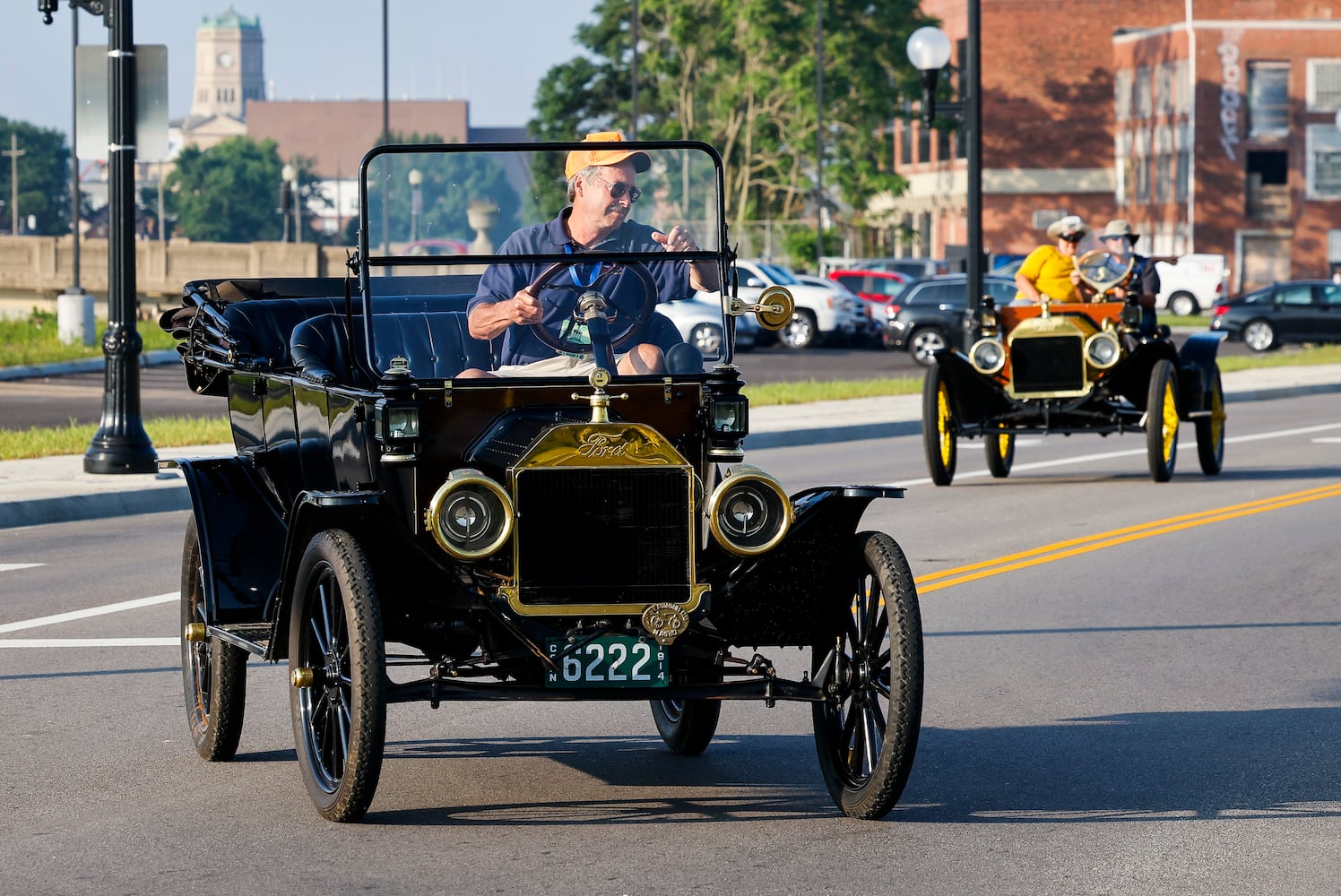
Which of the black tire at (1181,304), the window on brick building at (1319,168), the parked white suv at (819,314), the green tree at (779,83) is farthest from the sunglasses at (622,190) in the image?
the window on brick building at (1319,168)

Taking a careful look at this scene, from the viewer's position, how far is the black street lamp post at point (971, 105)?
2608 centimetres

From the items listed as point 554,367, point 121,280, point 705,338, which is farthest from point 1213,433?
point 554,367

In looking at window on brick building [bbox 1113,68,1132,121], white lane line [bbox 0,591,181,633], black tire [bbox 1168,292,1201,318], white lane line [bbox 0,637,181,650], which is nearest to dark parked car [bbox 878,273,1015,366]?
white lane line [bbox 0,591,181,633]

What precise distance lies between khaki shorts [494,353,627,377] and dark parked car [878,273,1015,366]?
32773 mm

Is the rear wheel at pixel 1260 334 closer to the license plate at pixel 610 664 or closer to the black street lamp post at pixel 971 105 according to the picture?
the black street lamp post at pixel 971 105

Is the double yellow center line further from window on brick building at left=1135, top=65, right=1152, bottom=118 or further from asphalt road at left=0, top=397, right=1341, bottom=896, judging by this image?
window on brick building at left=1135, top=65, right=1152, bottom=118

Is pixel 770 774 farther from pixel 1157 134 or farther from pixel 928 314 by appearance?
pixel 1157 134

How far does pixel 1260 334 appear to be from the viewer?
48.6 m

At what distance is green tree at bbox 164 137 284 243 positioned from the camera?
15988 cm

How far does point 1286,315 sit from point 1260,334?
2.24 ft

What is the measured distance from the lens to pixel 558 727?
798 centimetres

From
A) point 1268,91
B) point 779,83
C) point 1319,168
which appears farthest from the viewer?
point 1268,91

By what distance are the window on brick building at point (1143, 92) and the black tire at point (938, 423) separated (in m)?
67.2

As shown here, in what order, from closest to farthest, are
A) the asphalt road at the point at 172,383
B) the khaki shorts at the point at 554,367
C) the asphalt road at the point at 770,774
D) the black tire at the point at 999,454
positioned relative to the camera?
the asphalt road at the point at 770,774 → the khaki shorts at the point at 554,367 → the black tire at the point at 999,454 → the asphalt road at the point at 172,383
